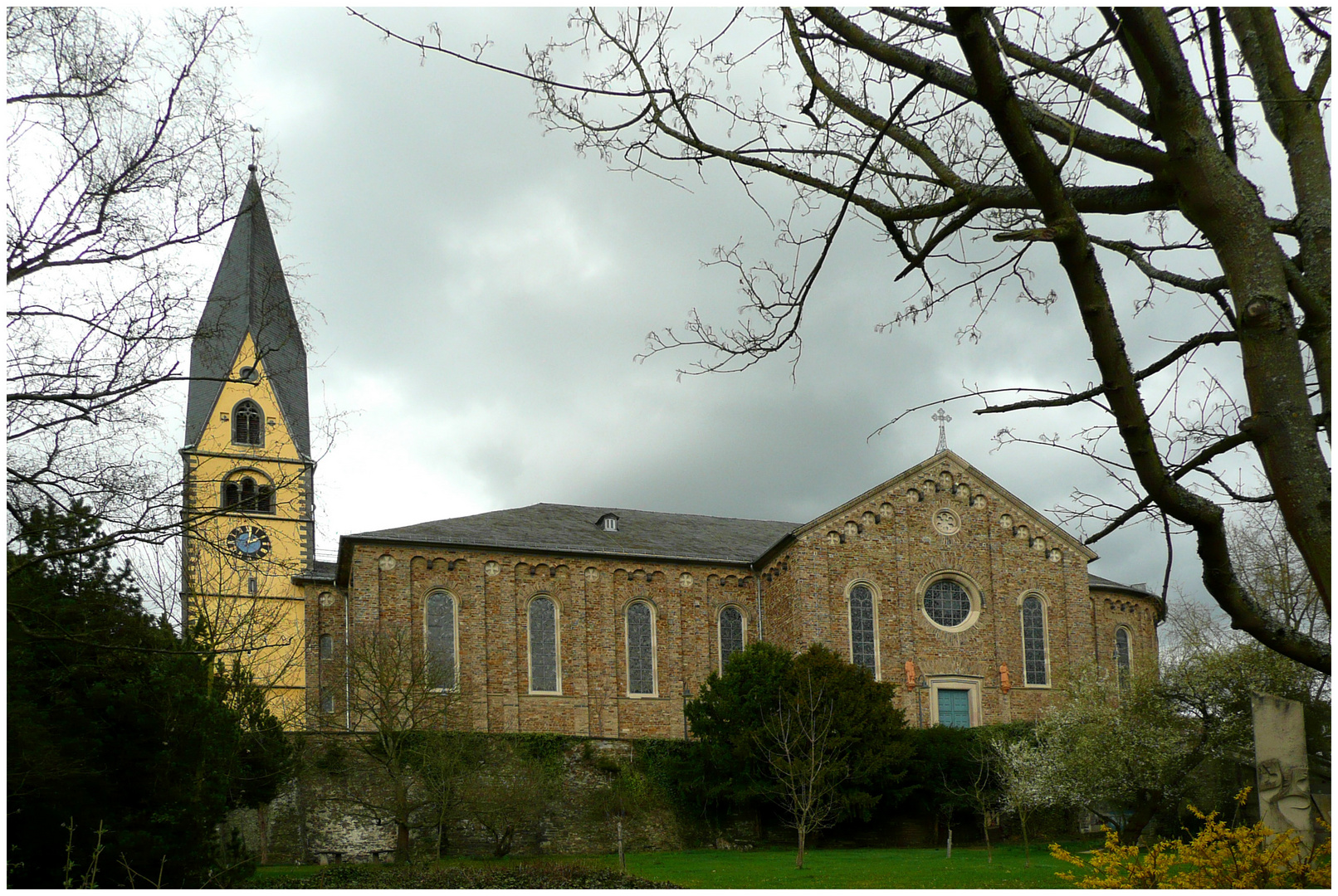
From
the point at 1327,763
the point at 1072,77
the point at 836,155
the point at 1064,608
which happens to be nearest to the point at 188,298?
the point at 836,155

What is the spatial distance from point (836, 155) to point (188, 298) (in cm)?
597

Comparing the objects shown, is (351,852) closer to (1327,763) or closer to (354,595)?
(354,595)

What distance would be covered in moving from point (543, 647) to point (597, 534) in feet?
15.5

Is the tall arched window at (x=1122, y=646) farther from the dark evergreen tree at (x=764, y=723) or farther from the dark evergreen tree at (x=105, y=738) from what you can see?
the dark evergreen tree at (x=105, y=738)

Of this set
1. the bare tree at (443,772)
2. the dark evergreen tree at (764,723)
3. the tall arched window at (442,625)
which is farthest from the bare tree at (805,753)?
the tall arched window at (442,625)

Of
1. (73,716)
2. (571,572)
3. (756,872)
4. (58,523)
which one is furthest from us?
(571,572)

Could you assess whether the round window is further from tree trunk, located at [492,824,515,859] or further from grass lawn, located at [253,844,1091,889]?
tree trunk, located at [492,824,515,859]

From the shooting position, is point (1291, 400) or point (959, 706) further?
point (959, 706)

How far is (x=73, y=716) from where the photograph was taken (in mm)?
13766

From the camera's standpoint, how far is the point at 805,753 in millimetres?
28016

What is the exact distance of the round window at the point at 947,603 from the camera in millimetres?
37000

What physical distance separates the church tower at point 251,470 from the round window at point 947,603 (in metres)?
20.2

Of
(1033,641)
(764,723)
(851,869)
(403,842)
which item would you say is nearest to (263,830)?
(403,842)

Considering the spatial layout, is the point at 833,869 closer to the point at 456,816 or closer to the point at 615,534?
the point at 456,816
